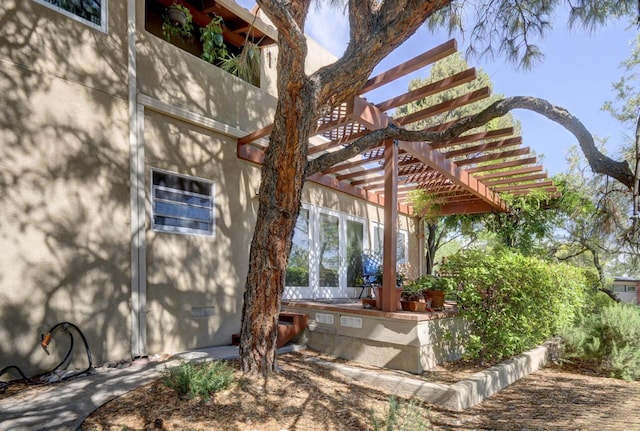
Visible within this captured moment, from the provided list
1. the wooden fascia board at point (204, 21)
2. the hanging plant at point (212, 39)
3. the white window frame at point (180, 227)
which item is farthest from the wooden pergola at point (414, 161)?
the wooden fascia board at point (204, 21)

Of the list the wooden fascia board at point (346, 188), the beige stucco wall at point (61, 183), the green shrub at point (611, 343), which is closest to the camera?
the beige stucco wall at point (61, 183)

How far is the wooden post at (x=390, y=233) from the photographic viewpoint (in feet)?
15.4

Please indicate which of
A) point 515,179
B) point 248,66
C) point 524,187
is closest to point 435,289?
point 515,179

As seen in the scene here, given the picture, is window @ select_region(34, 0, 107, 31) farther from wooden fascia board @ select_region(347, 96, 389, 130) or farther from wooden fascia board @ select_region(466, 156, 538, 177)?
wooden fascia board @ select_region(466, 156, 538, 177)

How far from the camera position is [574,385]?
4.48 meters

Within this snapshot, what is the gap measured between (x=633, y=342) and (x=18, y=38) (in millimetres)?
8050

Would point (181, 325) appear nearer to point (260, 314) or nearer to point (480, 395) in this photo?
point (260, 314)

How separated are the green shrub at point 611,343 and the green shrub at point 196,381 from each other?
16.3ft

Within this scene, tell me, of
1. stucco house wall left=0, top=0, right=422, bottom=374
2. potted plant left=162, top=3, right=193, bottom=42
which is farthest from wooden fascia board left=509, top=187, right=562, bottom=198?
potted plant left=162, top=3, right=193, bottom=42

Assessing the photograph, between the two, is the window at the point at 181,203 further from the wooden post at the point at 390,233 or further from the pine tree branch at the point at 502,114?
the wooden post at the point at 390,233

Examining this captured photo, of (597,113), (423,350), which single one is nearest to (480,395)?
(423,350)

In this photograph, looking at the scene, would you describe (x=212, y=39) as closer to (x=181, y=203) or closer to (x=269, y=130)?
(x=269, y=130)

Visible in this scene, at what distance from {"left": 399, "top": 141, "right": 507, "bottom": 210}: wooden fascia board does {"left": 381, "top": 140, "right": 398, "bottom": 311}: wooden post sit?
0.48 meters

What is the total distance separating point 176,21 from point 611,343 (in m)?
7.79
